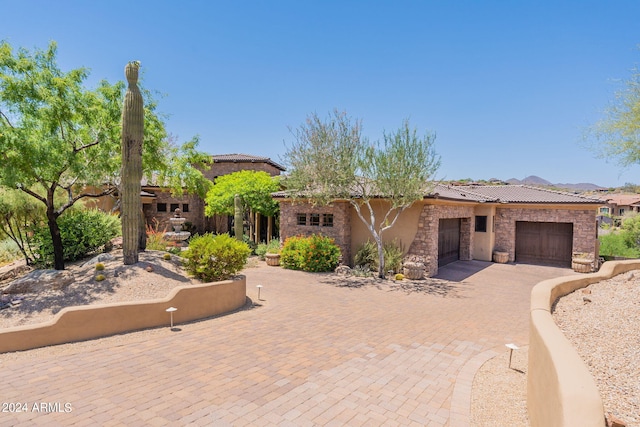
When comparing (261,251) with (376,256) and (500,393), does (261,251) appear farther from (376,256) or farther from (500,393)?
(500,393)

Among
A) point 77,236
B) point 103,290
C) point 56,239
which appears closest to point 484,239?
point 103,290

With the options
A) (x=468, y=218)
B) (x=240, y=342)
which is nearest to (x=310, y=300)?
(x=240, y=342)

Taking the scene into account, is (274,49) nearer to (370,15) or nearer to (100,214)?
(370,15)

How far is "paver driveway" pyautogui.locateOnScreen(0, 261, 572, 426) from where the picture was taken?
4.49 metres

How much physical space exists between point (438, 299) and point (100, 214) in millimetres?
13831

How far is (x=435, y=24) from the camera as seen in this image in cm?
1230

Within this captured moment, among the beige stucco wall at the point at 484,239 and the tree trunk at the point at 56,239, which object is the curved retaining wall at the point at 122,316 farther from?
the beige stucco wall at the point at 484,239

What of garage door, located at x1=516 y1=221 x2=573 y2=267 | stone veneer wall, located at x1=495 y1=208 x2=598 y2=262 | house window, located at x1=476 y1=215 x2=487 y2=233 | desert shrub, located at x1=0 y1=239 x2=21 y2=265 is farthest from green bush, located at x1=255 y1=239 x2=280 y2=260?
garage door, located at x1=516 y1=221 x2=573 y2=267

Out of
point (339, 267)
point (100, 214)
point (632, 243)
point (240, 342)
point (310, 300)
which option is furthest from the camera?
point (632, 243)

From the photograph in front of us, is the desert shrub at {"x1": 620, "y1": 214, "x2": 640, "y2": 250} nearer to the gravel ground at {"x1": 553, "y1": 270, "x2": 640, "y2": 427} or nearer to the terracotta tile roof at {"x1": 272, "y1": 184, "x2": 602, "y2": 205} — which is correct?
the terracotta tile roof at {"x1": 272, "y1": 184, "x2": 602, "y2": 205}

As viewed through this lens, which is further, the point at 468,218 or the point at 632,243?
the point at 632,243

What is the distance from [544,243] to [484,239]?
3205mm

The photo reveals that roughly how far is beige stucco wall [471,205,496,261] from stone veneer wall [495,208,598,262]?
52 cm

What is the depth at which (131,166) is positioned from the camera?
10.5 metres
